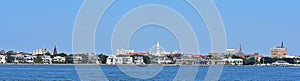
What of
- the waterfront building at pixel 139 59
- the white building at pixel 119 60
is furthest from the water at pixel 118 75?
the waterfront building at pixel 139 59

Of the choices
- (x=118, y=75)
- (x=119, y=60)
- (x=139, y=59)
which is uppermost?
(x=139, y=59)

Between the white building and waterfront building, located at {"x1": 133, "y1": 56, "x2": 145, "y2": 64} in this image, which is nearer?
the white building

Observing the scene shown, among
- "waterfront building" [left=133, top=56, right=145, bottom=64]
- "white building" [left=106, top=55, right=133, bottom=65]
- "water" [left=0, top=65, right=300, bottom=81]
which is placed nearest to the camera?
"water" [left=0, top=65, right=300, bottom=81]

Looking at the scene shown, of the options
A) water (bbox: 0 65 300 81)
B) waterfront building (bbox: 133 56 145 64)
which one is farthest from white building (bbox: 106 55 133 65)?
water (bbox: 0 65 300 81)

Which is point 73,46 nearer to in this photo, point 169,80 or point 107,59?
point 169,80

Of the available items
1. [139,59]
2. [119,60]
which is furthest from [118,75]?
[139,59]

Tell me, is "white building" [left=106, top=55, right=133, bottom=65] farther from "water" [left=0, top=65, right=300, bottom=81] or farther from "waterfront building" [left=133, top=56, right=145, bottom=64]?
"water" [left=0, top=65, right=300, bottom=81]

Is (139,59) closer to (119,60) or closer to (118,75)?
(119,60)

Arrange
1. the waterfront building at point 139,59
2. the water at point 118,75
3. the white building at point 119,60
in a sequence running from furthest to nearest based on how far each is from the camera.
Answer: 1. the waterfront building at point 139,59
2. the white building at point 119,60
3. the water at point 118,75

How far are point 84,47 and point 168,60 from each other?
479 ft

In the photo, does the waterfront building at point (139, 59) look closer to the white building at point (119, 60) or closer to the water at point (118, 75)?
the white building at point (119, 60)

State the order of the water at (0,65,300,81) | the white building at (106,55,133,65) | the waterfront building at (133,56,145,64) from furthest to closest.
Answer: the waterfront building at (133,56,145,64) → the white building at (106,55,133,65) → the water at (0,65,300,81)

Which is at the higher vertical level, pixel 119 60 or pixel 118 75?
pixel 119 60

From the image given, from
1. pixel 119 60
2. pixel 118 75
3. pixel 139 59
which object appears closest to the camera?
pixel 118 75
